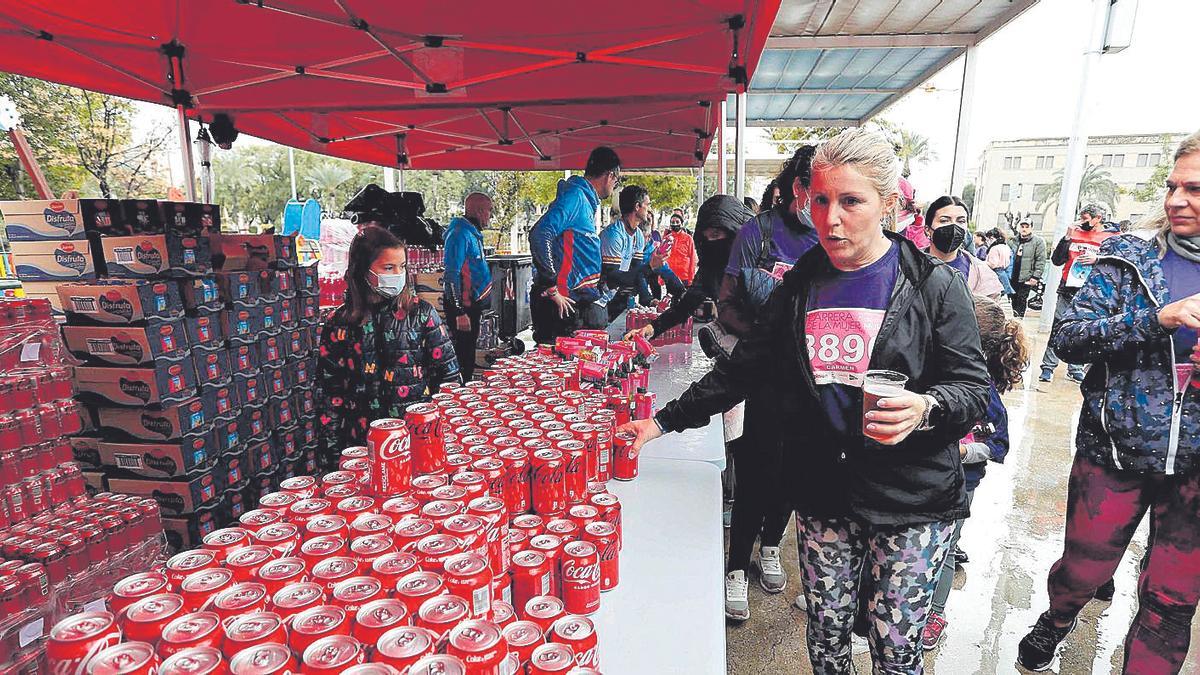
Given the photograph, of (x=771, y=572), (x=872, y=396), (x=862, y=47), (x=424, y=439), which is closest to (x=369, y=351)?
(x=424, y=439)

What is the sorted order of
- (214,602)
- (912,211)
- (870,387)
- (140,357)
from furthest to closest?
(912,211) → (140,357) → (870,387) → (214,602)

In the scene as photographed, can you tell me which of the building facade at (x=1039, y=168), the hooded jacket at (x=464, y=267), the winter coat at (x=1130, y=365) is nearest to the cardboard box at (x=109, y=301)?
the hooded jacket at (x=464, y=267)

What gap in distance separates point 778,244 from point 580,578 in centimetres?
173

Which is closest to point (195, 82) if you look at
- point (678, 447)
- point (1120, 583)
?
point (678, 447)

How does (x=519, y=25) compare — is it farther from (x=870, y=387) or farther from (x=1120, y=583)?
(x=1120, y=583)

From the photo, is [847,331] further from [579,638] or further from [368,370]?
[368,370]

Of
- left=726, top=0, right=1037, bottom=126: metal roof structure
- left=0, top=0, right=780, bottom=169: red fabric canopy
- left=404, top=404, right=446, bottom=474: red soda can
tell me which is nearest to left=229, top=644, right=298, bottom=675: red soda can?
left=404, top=404, right=446, bottom=474: red soda can

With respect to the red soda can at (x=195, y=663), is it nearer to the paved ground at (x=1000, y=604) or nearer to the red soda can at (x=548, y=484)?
the red soda can at (x=548, y=484)

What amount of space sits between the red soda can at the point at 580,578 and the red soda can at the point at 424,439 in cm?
54

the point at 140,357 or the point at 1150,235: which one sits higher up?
the point at 1150,235

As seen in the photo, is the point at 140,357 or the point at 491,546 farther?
the point at 140,357

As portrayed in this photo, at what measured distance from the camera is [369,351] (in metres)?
2.63

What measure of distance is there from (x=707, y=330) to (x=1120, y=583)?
255cm

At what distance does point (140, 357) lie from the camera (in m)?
2.54
